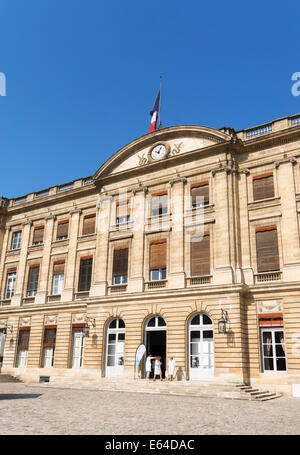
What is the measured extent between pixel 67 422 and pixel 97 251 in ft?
56.8

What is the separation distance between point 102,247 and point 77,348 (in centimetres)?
672

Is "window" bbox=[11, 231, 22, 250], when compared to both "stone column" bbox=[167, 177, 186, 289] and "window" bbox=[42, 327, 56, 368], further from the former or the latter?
"stone column" bbox=[167, 177, 186, 289]

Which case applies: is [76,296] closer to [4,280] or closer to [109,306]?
[109,306]

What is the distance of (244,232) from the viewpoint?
2234 centimetres

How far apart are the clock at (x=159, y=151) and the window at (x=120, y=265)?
620 cm

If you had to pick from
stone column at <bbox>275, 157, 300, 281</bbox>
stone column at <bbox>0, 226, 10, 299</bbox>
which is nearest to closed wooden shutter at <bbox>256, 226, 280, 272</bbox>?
stone column at <bbox>275, 157, 300, 281</bbox>

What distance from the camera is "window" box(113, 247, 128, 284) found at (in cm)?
2520

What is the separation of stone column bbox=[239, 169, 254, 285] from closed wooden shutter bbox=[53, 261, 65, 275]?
13248 mm

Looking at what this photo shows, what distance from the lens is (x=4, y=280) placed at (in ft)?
105

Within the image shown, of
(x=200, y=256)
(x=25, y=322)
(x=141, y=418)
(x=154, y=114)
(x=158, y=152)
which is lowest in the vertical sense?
(x=141, y=418)

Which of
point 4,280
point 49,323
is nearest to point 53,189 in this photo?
point 4,280

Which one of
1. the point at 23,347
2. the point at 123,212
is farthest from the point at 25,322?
the point at 123,212

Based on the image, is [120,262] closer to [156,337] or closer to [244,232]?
[156,337]
